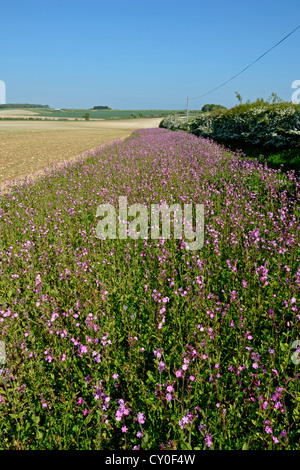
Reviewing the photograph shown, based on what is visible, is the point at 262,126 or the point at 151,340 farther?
the point at 262,126

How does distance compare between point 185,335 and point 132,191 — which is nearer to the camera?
point 185,335

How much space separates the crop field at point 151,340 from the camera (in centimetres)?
258

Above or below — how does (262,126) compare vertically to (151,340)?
above

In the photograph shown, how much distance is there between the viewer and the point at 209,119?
28.3 metres

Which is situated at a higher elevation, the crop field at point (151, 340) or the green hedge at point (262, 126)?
the green hedge at point (262, 126)

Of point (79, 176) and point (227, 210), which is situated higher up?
point (79, 176)

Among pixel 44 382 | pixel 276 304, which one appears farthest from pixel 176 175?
pixel 44 382

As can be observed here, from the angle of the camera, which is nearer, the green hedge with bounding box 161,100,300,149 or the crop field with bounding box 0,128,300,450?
the crop field with bounding box 0,128,300,450

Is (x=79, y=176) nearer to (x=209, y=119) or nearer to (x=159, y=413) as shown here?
(x=159, y=413)

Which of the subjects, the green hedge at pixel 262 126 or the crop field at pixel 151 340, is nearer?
the crop field at pixel 151 340

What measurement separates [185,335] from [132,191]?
6781 mm

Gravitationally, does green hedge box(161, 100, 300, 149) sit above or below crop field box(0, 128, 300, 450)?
above

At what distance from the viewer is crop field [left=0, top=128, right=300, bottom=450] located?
8.48 ft

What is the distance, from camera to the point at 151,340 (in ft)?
12.1
